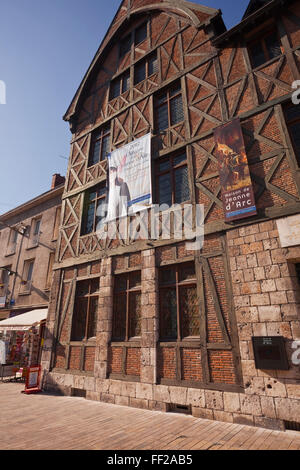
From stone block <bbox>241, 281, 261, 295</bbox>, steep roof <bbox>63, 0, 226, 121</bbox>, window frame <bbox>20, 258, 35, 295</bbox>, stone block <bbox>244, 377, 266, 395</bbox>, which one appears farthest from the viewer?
window frame <bbox>20, 258, 35, 295</bbox>

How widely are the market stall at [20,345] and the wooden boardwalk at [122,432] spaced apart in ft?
16.6

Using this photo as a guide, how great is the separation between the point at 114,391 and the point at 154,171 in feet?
22.6

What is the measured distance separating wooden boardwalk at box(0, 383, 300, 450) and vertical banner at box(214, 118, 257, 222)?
14.1 ft

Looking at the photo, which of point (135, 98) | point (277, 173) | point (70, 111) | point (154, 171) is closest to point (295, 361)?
point (277, 173)

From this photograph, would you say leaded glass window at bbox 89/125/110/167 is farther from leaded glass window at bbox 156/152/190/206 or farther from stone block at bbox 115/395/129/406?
stone block at bbox 115/395/129/406

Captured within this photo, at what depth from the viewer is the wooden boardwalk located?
3.96 metres

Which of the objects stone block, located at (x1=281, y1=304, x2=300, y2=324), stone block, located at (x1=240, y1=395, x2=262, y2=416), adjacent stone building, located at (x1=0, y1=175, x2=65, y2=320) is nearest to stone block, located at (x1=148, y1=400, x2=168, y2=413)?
stone block, located at (x1=240, y1=395, x2=262, y2=416)

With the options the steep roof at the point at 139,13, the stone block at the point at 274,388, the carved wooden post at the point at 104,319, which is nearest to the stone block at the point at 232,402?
the stone block at the point at 274,388

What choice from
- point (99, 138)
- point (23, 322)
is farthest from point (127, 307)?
point (99, 138)

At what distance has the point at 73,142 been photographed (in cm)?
1255

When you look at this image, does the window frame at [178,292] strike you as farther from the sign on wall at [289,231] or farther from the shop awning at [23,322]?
the shop awning at [23,322]

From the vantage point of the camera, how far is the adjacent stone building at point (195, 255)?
211 inches

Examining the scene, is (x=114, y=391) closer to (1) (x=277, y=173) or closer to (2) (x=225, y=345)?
(2) (x=225, y=345)

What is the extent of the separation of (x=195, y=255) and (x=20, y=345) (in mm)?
10622
